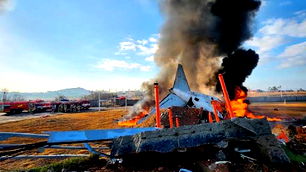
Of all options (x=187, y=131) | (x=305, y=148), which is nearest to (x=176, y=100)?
(x=305, y=148)

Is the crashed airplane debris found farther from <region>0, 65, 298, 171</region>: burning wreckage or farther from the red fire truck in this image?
the red fire truck

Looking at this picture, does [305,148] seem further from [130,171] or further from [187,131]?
[130,171]

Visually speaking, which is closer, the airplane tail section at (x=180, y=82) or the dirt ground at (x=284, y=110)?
the airplane tail section at (x=180, y=82)

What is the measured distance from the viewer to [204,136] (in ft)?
13.3

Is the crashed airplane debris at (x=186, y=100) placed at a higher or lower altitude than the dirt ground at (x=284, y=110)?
higher

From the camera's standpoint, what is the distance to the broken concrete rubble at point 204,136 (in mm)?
3996

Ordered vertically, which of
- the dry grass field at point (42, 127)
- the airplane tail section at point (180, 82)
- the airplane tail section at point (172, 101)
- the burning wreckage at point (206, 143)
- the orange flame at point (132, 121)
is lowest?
the dry grass field at point (42, 127)

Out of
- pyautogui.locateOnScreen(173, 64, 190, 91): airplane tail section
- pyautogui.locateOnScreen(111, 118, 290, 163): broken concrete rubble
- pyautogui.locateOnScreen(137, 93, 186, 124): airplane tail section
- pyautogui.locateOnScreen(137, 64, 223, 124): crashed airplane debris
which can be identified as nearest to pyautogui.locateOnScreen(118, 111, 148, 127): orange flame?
pyautogui.locateOnScreen(137, 64, 223, 124): crashed airplane debris

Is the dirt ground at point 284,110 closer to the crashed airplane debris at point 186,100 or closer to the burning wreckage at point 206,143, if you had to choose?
the crashed airplane debris at point 186,100

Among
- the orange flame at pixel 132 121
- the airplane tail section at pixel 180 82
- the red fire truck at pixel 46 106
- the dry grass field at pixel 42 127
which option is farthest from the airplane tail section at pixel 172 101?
the red fire truck at pixel 46 106

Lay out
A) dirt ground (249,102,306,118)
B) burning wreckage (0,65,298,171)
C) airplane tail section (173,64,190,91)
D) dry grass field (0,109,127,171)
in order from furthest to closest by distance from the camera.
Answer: dirt ground (249,102,306,118) → airplane tail section (173,64,190,91) → dry grass field (0,109,127,171) → burning wreckage (0,65,298,171)

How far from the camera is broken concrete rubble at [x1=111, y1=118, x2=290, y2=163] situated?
4.00 meters

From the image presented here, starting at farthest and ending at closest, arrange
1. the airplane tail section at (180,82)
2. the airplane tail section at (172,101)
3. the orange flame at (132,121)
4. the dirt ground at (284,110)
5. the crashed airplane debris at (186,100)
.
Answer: the dirt ground at (284,110) → the orange flame at (132,121) → the airplane tail section at (180,82) → the airplane tail section at (172,101) → the crashed airplane debris at (186,100)

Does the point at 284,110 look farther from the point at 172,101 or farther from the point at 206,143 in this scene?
the point at 206,143
